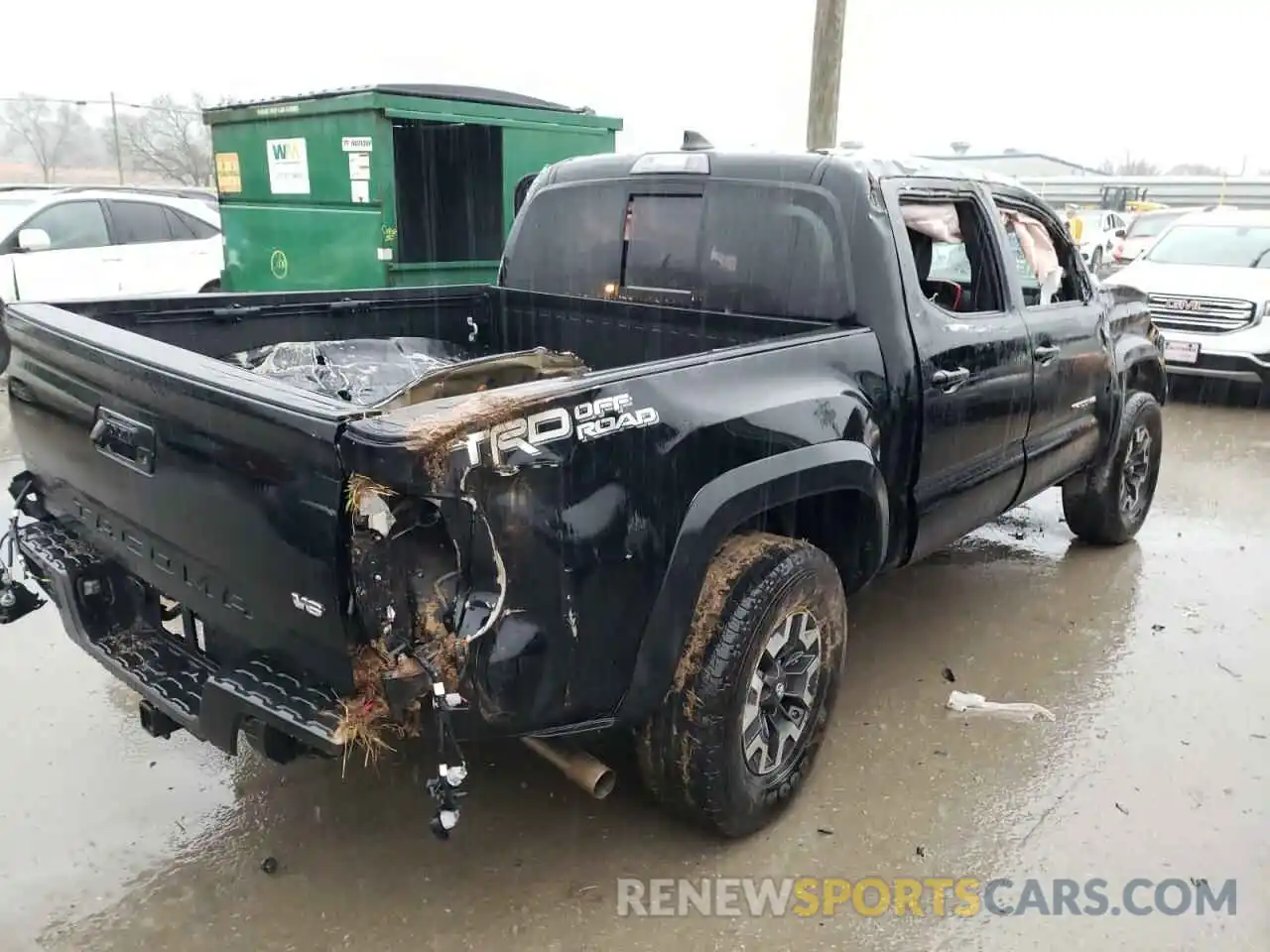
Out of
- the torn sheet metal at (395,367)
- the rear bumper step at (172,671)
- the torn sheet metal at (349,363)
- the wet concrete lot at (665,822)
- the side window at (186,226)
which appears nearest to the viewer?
the rear bumper step at (172,671)

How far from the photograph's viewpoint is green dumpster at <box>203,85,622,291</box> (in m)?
8.00

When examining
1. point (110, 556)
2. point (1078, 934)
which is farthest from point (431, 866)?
point (1078, 934)

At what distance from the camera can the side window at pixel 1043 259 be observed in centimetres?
438

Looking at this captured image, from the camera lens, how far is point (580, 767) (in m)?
2.63

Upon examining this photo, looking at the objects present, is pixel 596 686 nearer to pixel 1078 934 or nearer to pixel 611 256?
pixel 1078 934

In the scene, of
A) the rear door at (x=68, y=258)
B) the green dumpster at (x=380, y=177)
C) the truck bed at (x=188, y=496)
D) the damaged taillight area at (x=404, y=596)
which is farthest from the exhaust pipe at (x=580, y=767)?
the rear door at (x=68, y=258)

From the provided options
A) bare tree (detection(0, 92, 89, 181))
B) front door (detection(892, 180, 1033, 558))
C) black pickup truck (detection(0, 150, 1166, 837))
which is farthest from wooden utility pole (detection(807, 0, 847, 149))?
bare tree (detection(0, 92, 89, 181))

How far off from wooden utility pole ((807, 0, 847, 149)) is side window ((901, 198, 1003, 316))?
20.2 feet

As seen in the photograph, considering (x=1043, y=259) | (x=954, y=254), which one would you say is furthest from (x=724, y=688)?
(x=1043, y=259)

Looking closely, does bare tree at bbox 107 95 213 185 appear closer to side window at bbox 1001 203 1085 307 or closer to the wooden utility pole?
the wooden utility pole

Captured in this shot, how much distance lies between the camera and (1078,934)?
271cm

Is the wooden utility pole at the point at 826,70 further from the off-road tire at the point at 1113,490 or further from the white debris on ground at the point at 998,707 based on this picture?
the white debris on ground at the point at 998,707

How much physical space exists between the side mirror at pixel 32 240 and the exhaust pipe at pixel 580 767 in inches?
330

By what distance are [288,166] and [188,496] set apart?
278 inches
